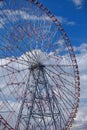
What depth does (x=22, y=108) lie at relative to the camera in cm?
4972

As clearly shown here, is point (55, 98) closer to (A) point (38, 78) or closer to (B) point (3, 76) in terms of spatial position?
(A) point (38, 78)

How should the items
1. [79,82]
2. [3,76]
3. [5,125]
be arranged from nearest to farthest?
[5,125], [3,76], [79,82]

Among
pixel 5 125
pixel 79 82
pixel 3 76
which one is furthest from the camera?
pixel 79 82

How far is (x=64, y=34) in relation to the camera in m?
55.6

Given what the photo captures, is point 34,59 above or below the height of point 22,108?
above

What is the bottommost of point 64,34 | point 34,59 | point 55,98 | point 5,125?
point 5,125

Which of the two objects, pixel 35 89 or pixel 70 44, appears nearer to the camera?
pixel 35 89

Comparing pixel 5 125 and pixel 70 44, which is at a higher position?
pixel 70 44

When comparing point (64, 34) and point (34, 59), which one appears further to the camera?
point (64, 34)

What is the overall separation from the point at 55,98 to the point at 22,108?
5.19 meters

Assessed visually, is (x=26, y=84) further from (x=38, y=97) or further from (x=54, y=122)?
(x=54, y=122)

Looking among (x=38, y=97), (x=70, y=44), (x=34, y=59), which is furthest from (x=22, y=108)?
(x=70, y=44)

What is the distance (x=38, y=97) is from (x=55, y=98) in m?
2.85

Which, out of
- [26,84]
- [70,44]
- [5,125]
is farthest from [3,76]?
[70,44]
